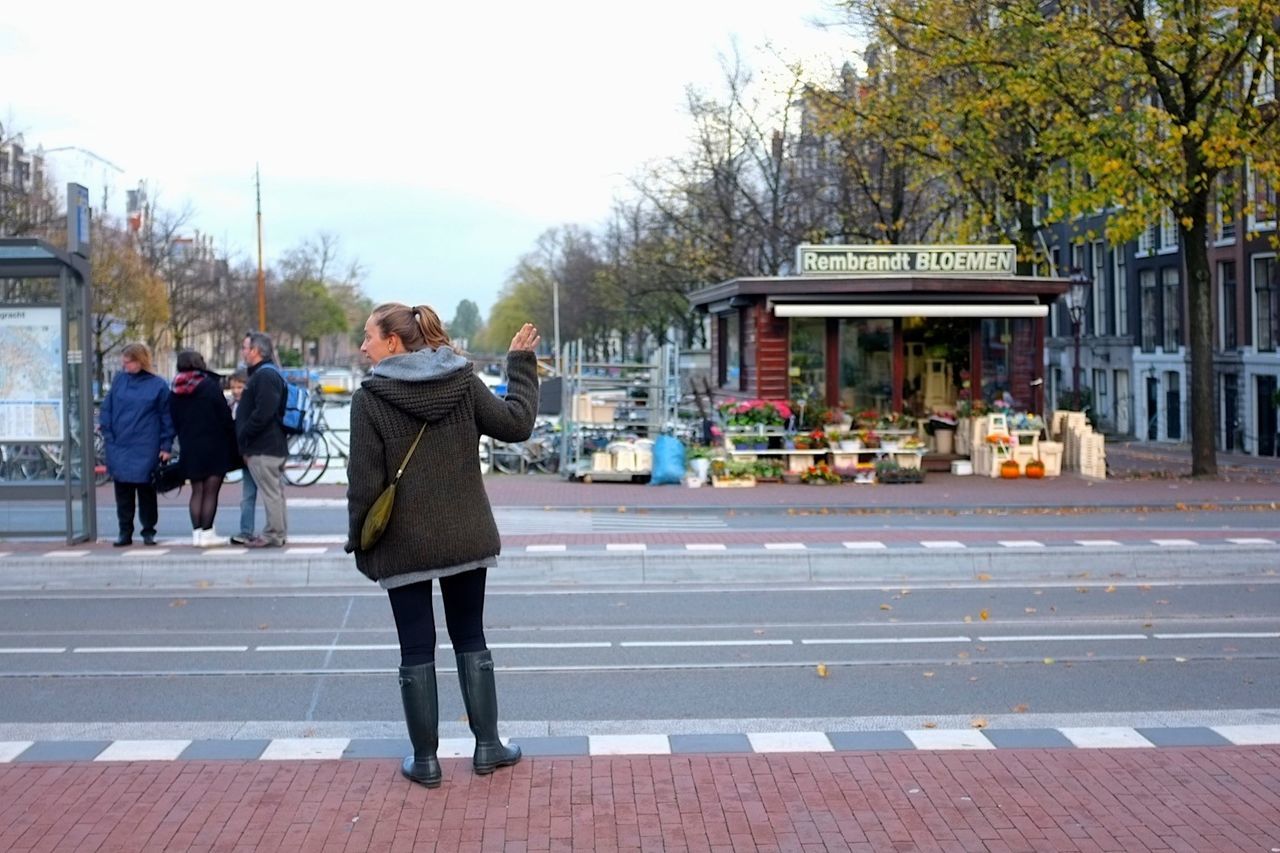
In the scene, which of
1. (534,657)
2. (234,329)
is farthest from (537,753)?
(234,329)

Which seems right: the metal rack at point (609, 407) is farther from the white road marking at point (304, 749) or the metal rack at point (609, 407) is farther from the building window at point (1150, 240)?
the building window at point (1150, 240)

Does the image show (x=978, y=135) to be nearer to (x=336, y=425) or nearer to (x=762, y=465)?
(x=762, y=465)

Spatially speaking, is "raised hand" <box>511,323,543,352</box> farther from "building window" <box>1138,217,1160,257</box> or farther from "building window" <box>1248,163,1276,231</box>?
"building window" <box>1138,217,1160,257</box>

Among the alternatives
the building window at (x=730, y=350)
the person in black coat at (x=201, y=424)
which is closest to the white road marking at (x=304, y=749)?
the person in black coat at (x=201, y=424)

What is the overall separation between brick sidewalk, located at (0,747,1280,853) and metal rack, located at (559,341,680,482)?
1700 centimetres

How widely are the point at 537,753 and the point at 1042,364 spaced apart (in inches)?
807

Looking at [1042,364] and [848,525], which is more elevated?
[1042,364]

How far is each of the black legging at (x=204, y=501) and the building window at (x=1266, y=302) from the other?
1138 inches

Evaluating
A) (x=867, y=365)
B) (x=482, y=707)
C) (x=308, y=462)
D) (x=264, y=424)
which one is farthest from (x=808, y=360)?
(x=482, y=707)

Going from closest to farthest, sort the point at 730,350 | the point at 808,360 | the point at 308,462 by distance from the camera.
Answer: the point at 308,462
the point at 808,360
the point at 730,350

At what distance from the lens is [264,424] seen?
41.3 feet

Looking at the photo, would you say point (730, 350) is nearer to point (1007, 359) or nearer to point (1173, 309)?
point (1007, 359)

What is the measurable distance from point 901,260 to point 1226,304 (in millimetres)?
16891

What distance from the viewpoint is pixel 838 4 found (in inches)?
1079
